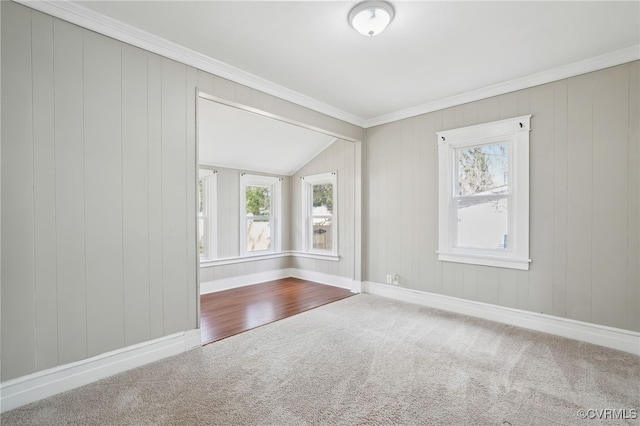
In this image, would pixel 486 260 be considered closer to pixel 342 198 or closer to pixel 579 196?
pixel 579 196

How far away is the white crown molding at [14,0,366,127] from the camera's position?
6.83ft

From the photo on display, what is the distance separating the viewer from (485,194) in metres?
3.56

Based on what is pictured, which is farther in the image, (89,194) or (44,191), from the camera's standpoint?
(89,194)

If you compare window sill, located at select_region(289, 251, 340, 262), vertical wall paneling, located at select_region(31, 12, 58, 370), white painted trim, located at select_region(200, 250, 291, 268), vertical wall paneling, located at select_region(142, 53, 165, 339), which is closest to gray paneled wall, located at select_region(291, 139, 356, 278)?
window sill, located at select_region(289, 251, 340, 262)

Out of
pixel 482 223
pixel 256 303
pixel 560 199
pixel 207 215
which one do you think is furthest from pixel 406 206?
pixel 207 215

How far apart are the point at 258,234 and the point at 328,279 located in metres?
1.54

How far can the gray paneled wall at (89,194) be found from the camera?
194cm

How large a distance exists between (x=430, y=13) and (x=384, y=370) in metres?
2.67

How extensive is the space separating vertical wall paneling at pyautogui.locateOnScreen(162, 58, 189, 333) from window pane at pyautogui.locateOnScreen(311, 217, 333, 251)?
3.08 metres

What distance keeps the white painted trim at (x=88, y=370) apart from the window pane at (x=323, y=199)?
10.7 feet

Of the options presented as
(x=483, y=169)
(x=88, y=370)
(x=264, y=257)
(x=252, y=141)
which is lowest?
(x=88, y=370)

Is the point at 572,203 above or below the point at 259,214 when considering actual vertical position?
above

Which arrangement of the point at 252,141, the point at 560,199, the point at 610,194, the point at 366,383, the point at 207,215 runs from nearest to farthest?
the point at 366,383, the point at 610,194, the point at 560,199, the point at 252,141, the point at 207,215

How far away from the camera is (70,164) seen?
2.14 m
